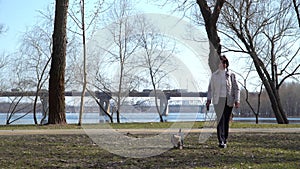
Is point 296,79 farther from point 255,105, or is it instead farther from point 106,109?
point 106,109

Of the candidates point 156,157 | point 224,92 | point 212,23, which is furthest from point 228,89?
point 212,23

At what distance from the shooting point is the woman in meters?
9.21

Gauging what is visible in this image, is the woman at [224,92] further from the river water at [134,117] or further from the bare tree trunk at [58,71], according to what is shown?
the bare tree trunk at [58,71]

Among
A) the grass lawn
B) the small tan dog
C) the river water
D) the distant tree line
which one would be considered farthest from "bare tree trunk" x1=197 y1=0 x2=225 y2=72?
the distant tree line

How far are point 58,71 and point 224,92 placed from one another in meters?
10.9

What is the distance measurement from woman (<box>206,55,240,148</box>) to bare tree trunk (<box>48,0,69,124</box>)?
409 inches

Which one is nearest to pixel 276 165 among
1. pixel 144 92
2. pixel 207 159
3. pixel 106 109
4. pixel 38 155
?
pixel 207 159

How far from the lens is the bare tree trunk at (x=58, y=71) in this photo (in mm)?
18453

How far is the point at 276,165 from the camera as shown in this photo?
23.5 ft

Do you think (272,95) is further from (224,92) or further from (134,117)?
(224,92)

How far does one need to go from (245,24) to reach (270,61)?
6.85 meters

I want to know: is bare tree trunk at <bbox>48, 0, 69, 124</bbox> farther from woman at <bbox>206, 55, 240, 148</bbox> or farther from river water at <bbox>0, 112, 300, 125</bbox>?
woman at <bbox>206, 55, 240, 148</bbox>

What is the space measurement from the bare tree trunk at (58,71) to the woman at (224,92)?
10381 mm

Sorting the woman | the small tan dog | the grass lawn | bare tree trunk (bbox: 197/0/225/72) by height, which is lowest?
the grass lawn
